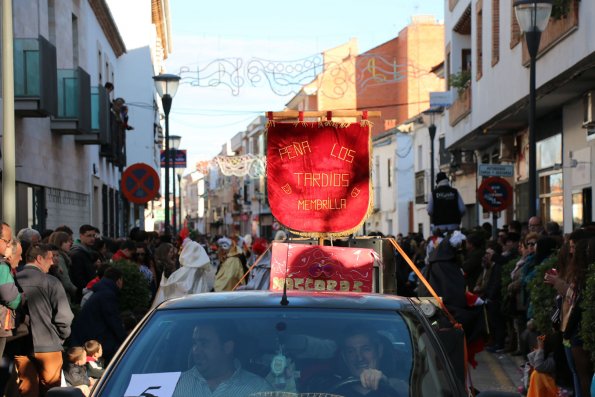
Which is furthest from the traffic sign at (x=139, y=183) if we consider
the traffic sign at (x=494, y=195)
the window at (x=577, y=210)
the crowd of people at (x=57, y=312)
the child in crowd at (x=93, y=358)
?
the window at (x=577, y=210)

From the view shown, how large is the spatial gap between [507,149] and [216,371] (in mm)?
23647

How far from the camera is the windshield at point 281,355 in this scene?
15.5ft

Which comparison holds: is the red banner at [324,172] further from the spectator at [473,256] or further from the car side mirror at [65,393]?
the car side mirror at [65,393]

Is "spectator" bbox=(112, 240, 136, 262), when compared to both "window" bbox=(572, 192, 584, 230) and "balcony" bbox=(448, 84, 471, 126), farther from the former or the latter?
"balcony" bbox=(448, 84, 471, 126)

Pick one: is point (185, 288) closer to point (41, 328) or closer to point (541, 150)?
point (41, 328)

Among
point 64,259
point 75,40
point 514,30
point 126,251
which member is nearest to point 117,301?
point 64,259

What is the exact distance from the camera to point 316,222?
1070 cm

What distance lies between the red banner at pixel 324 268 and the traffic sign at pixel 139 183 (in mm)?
7850

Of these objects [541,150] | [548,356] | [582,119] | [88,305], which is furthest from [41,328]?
[541,150]

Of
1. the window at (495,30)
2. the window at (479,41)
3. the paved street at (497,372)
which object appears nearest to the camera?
the paved street at (497,372)

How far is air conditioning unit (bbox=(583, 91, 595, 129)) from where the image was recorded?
58.9ft

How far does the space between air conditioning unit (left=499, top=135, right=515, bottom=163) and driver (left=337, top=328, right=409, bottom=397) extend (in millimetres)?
23159

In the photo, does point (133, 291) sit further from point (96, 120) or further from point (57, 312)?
point (96, 120)

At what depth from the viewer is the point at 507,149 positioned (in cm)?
2772
